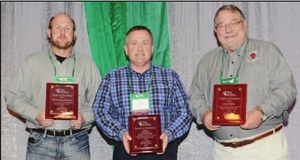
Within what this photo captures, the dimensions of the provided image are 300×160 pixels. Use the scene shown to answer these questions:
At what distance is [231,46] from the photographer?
2.72m

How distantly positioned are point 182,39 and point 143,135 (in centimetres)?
120

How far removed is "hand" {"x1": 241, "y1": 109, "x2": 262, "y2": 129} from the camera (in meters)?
2.52

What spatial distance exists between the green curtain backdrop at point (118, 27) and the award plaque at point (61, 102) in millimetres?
697

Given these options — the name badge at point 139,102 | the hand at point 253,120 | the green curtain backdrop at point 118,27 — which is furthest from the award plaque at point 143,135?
the green curtain backdrop at point 118,27

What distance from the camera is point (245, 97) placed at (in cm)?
256

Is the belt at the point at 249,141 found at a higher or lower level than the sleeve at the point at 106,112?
lower

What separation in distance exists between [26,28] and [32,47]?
0.16m

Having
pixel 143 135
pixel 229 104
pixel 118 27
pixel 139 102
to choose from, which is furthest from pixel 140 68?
pixel 118 27

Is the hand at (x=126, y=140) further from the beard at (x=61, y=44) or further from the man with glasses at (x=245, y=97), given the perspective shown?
the beard at (x=61, y=44)

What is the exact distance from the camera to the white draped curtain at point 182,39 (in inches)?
138

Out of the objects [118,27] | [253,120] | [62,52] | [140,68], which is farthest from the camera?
[118,27]

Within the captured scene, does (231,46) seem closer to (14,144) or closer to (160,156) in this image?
(160,156)

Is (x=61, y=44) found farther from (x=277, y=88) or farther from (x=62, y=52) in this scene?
(x=277, y=88)

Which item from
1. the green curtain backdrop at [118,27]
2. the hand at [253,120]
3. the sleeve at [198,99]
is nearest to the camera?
the hand at [253,120]
